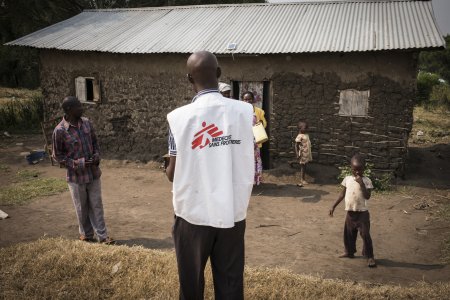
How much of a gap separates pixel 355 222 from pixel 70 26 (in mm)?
10076

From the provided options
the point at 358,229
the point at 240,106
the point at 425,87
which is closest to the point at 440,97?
the point at 425,87

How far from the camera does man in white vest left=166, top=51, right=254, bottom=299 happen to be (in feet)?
7.29

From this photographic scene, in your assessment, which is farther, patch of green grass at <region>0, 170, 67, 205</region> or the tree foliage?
the tree foliage

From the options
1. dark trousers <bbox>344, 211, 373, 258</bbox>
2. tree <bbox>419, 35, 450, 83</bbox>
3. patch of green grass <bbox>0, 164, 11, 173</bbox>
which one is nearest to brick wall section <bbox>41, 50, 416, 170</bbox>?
patch of green grass <bbox>0, 164, 11, 173</bbox>

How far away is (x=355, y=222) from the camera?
473 centimetres

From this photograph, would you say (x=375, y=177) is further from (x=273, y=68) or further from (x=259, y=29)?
(x=259, y=29)

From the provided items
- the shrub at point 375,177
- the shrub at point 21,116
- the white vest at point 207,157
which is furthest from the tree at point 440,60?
the white vest at point 207,157

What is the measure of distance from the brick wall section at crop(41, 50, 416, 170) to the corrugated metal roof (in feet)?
0.94

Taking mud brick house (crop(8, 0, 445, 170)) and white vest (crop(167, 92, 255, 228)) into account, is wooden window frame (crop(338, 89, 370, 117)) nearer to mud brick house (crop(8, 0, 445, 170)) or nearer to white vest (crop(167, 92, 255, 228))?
mud brick house (crop(8, 0, 445, 170))

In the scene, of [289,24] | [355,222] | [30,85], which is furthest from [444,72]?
[30,85]

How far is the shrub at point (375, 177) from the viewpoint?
25.9ft

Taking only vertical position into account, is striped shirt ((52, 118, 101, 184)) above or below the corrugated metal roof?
below

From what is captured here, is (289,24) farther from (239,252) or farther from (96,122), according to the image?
(239,252)

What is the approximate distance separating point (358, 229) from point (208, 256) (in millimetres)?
2865
